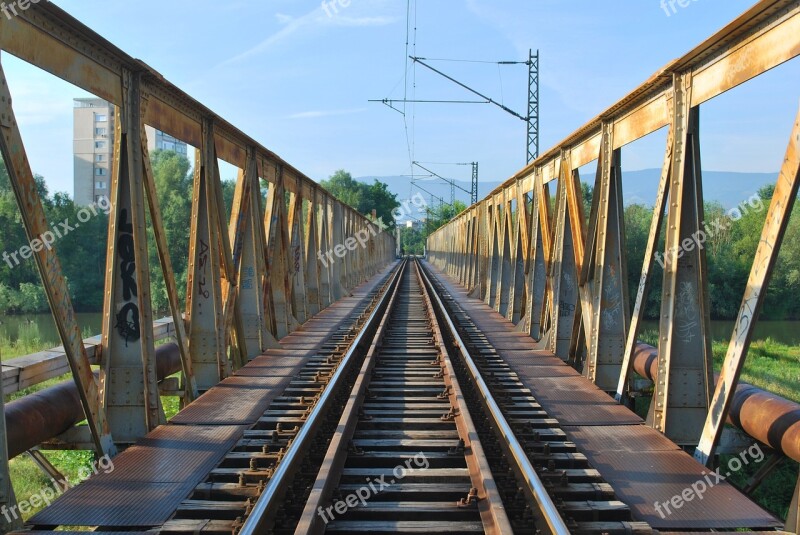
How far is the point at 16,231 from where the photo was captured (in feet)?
128

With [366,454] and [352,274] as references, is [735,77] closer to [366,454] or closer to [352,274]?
[366,454]

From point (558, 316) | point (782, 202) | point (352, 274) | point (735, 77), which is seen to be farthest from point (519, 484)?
point (352, 274)

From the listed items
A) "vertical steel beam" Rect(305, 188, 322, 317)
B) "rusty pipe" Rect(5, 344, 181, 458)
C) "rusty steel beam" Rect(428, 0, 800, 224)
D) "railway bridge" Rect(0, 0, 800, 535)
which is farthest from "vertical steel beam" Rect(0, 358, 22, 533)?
"vertical steel beam" Rect(305, 188, 322, 317)

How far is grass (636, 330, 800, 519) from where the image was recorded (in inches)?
392

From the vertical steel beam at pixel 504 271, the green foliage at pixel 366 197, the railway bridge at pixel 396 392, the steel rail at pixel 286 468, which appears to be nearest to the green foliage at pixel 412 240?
the green foliage at pixel 366 197

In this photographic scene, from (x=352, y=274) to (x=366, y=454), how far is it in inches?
832

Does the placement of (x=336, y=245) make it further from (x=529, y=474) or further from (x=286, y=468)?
(x=529, y=474)

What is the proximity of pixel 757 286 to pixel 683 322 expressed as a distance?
1.39m

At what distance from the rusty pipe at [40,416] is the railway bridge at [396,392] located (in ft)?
0.06

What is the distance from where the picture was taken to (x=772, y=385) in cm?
1525

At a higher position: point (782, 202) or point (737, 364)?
point (782, 202)

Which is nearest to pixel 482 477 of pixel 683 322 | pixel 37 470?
pixel 683 322

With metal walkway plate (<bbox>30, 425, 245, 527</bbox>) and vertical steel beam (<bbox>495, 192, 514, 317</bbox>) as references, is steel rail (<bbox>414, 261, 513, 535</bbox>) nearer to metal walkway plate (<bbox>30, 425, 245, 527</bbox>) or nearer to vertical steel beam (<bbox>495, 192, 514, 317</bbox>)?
metal walkway plate (<bbox>30, 425, 245, 527</bbox>)

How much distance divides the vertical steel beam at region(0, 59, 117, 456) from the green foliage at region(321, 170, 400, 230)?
94.7 meters
